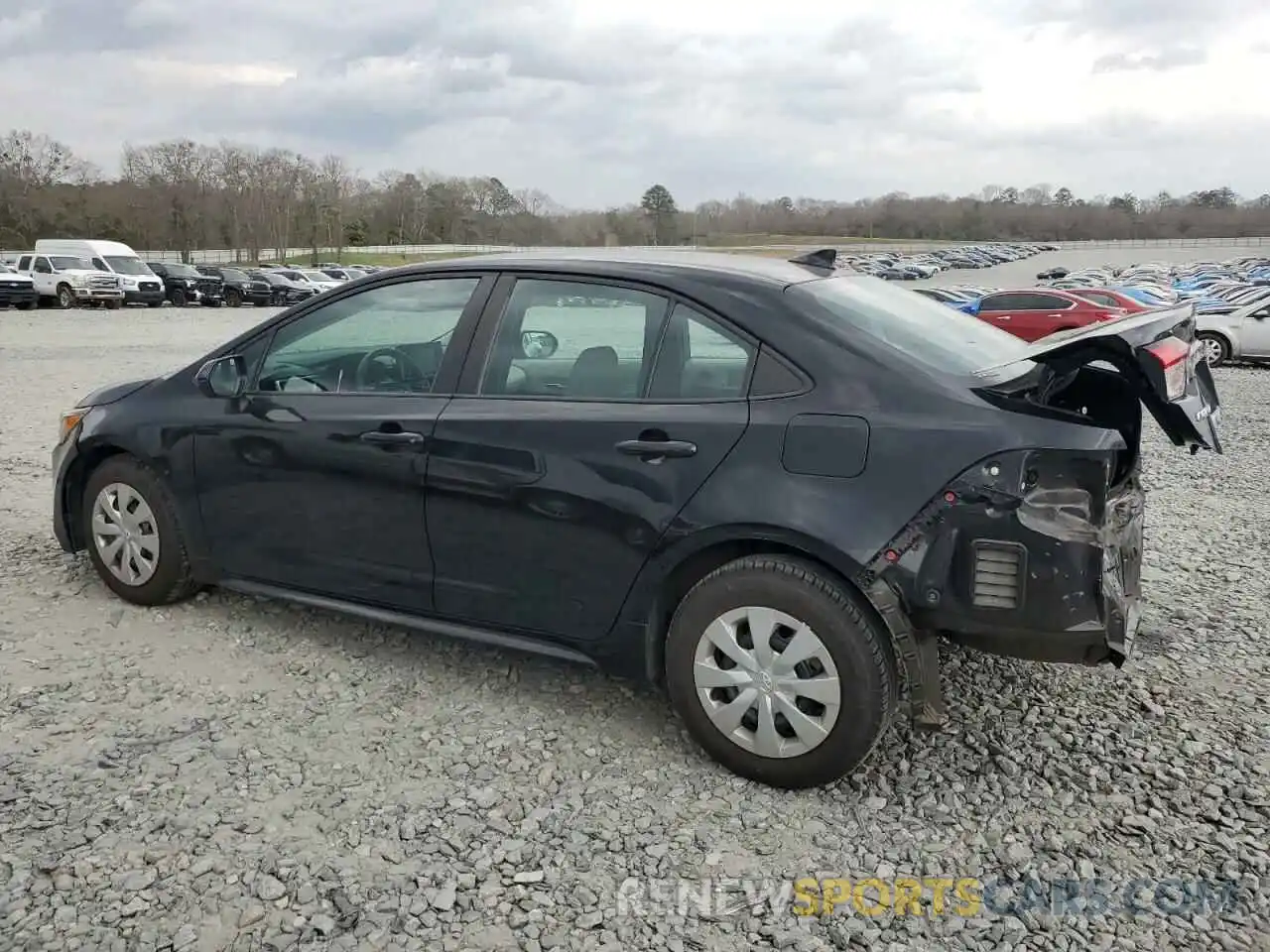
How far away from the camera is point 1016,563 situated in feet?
9.34

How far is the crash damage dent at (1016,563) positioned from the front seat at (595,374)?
1069mm

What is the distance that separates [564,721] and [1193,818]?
79.6 inches

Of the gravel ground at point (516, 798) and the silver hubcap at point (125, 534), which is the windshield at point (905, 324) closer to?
the gravel ground at point (516, 798)

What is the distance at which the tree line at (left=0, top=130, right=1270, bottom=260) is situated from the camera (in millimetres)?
77500

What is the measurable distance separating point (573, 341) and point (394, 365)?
2.55 ft

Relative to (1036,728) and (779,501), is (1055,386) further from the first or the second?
(1036,728)

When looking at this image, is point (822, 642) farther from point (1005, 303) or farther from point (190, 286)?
point (190, 286)

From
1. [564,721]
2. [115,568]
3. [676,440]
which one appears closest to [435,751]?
[564,721]

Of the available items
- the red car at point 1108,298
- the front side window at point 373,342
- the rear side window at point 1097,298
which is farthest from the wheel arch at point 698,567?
the rear side window at point 1097,298

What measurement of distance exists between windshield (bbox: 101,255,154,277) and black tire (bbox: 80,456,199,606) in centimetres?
3366

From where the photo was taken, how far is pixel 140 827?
2.94 m

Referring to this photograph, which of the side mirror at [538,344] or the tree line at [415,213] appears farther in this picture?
A: the tree line at [415,213]

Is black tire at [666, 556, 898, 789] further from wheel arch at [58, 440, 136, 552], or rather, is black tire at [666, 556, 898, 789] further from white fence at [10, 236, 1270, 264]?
white fence at [10, 236, 1270, 264]

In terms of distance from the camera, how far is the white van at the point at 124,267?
33.7 m
